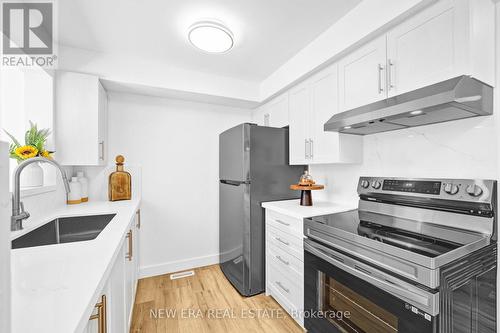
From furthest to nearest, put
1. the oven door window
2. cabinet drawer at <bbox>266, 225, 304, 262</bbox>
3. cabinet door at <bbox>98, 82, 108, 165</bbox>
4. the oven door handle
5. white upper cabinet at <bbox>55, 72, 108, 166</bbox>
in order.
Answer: cabinet door at <bbox>98, 82, 108, 165</bbox> → white upper cabinet at <bbox>55, 72, 108, 166</bbox> → cabinet drawer at <bbox>266, 225, 304, 262</bbox> → the oven door window → the oven door handle

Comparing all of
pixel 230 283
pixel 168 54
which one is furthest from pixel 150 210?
pixel 168 54

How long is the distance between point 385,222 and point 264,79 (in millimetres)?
2107

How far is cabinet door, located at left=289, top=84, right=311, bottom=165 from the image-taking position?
2164 millimetres

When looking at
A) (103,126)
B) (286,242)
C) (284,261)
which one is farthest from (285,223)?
(103,126)

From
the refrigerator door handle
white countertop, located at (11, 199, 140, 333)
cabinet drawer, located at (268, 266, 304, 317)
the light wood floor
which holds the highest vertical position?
the refrigerator door handle

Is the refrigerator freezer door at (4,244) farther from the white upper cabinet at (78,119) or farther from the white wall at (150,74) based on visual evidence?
the white wall at (150,74)

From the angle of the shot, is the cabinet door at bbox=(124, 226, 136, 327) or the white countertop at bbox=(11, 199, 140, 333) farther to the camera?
the cabinet door at bbox=(124, 226, 136, 327)

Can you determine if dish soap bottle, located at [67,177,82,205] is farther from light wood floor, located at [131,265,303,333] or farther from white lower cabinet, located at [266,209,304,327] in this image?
white lower cabinet, located at [266,209,304,327]

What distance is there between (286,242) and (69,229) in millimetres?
1722

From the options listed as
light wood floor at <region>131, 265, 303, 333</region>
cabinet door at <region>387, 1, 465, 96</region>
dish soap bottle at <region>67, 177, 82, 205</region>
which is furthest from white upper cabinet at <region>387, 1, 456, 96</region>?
dish soap bottle at <region>67, 177, 82, 205</region>

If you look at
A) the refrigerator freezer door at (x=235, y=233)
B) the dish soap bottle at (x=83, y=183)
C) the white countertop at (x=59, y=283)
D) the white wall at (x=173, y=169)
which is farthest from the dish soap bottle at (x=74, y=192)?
the refrigerator freezer door at (x=235, y=233)

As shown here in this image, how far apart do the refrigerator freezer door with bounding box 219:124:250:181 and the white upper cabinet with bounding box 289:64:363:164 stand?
516 millimetres

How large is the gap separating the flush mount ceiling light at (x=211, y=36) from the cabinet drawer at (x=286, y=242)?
1662 mm

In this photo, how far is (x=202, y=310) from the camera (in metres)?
2.01
